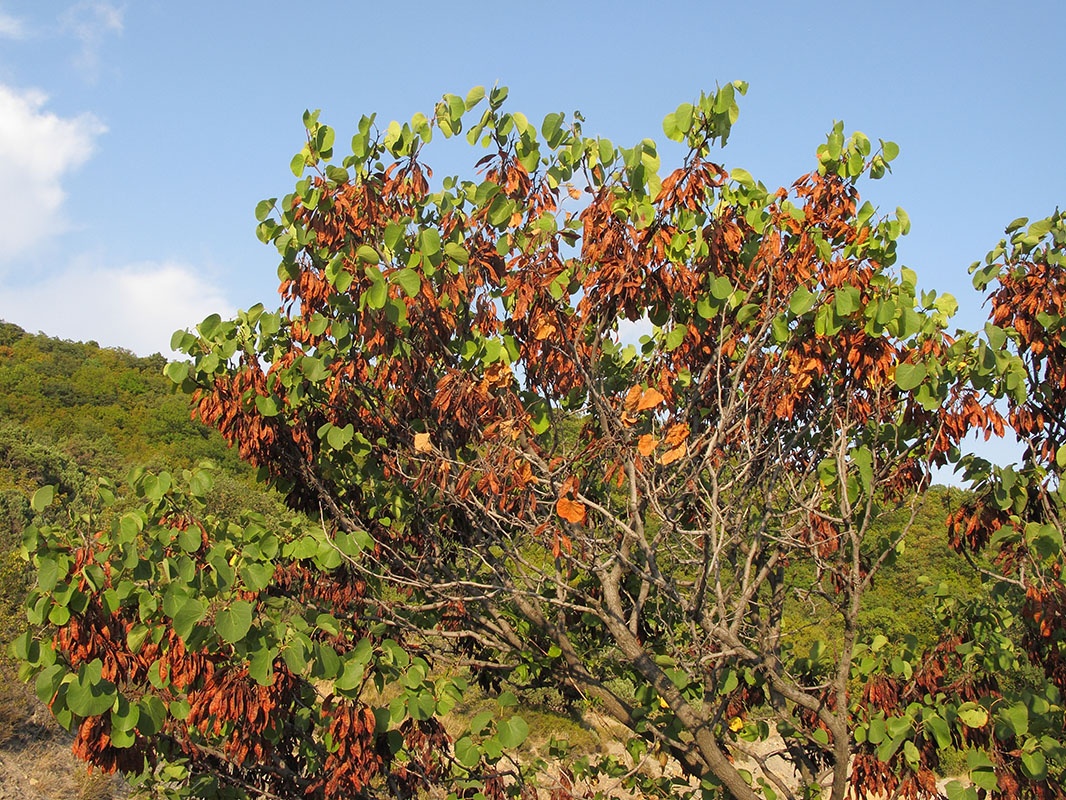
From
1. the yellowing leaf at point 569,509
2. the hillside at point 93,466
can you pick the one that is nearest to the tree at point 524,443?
the yellowing leaf at point 569,509

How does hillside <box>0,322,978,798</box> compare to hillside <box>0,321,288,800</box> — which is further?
hillside <box>0,322,978,798</box>

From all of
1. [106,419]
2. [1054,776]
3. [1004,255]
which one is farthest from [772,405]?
[106,419]

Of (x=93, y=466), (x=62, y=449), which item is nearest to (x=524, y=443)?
(x=93, y=466)

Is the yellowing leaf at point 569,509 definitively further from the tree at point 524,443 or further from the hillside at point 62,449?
the hillside at point 62,449

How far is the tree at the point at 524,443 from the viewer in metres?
2.90

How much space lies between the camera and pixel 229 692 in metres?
2.79

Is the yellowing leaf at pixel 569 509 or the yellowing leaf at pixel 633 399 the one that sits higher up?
the yellowing leaf at pixel 633 399

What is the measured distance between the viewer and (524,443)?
11.0 feet

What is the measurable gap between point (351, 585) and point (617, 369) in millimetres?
1830

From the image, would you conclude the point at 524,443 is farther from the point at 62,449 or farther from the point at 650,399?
the point at 62,449

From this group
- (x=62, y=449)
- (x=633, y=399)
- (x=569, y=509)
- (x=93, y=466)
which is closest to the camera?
(x=569, y=509)

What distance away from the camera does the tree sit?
2.90m

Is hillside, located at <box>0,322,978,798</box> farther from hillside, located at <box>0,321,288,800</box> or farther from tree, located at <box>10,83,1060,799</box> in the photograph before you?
tree, located at <box>10,83,1060,799</box>

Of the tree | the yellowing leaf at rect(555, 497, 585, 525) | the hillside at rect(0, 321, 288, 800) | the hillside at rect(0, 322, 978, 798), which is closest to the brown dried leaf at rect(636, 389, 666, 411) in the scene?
the tree
